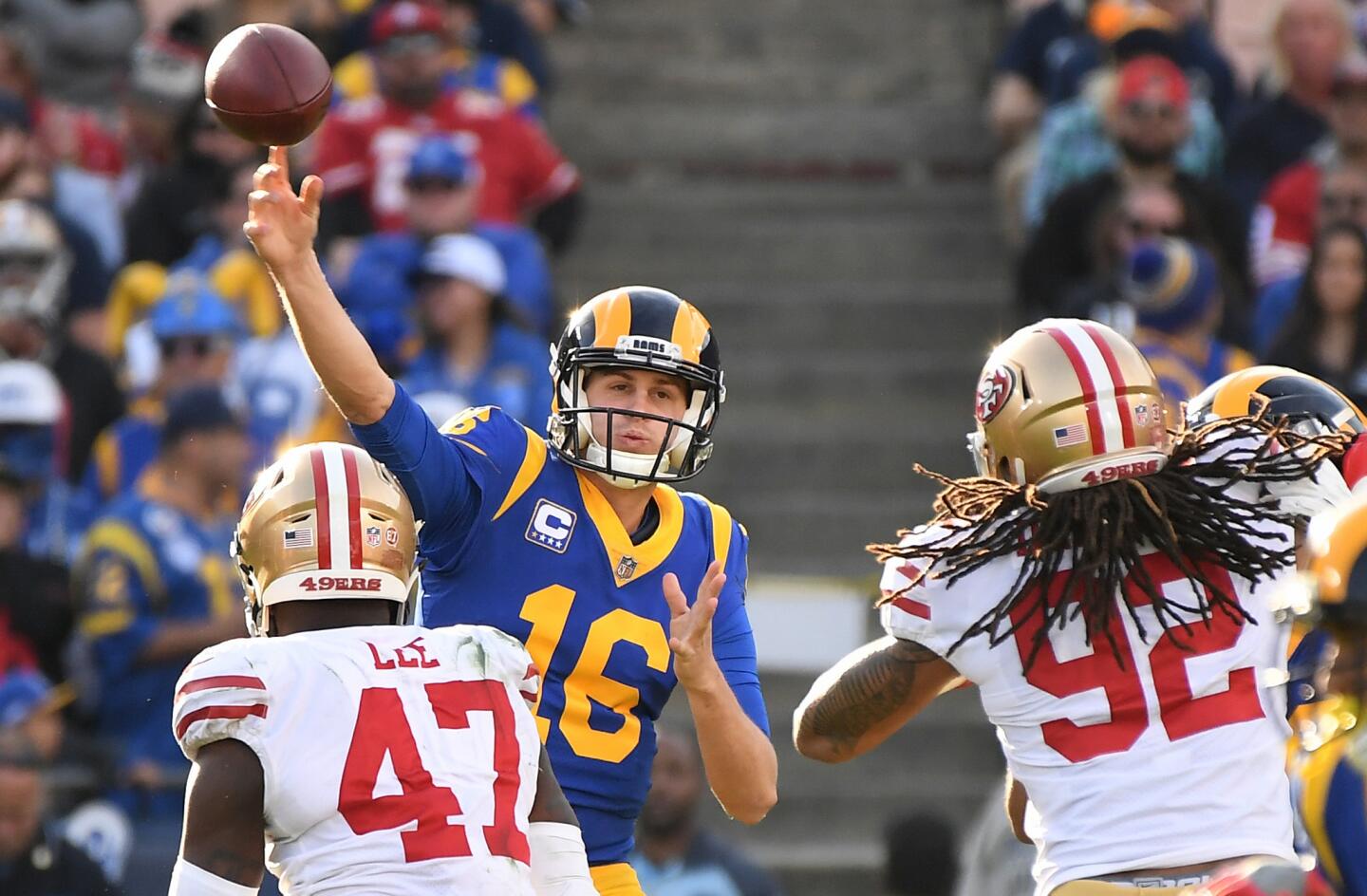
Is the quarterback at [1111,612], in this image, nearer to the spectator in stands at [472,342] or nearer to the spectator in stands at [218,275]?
the spectator in stands at [472,342]

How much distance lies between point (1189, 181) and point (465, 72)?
10.3ft

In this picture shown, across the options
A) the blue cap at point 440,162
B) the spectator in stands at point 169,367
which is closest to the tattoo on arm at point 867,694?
the spectator in stands at point 169,367

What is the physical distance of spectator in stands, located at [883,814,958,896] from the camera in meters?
7.28

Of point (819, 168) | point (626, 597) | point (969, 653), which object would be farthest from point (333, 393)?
point (819, 168)

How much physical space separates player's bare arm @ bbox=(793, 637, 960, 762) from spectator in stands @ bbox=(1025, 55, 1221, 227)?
5.12m

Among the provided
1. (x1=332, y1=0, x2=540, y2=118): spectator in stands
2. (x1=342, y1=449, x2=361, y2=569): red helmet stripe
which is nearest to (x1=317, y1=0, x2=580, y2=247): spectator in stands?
(x1=332, y1=0, x2=540, y2=118): spectator in stands

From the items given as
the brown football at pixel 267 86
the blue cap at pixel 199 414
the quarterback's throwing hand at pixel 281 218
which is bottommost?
the quarterback's throwing hand at pixel 281 218

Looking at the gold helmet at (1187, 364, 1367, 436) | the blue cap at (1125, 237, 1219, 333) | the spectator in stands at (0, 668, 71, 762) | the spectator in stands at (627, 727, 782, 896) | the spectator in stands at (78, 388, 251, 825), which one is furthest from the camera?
the blue cap at (1125, 237, 1219, 333)

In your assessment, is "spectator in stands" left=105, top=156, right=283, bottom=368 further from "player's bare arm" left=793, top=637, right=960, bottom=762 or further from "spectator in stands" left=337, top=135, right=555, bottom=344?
"player's bare arm" left=793, top=637, right=960, bottom=762

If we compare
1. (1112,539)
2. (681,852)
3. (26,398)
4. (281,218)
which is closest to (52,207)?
(26,398)

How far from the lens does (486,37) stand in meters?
11.1

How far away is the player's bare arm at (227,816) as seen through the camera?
4.05 m

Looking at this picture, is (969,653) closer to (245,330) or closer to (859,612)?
(859,612)

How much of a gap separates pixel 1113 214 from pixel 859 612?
6.27 feet
